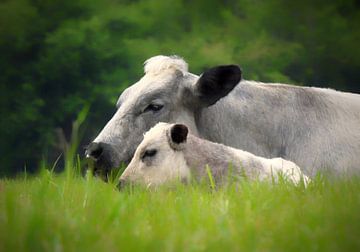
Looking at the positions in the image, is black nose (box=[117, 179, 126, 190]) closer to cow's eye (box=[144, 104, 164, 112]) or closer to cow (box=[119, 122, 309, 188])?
cow (box=[119, 122, 309, 188])

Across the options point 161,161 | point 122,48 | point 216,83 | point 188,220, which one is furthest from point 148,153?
point 122,48

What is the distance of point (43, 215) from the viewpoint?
9.31 ft

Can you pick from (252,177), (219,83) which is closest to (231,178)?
(252,177)

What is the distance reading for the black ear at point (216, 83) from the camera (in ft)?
20.5

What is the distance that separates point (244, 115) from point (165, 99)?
70cm

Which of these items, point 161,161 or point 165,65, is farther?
point 165,65

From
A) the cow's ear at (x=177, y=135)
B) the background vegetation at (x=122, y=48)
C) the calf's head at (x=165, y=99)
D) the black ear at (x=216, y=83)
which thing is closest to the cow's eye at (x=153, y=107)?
the calf's head at (x=165, y=99)

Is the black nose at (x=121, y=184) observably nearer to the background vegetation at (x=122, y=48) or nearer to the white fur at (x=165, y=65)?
the white fur at (x=165, y=65)

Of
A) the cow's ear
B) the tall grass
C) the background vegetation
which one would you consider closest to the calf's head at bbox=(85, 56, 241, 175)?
the cow's ear

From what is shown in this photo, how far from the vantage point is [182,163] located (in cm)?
496

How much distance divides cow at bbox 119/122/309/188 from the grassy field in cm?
56

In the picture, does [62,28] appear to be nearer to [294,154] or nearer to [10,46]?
[10,46]

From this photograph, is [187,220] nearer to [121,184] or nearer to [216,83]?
[121,184]

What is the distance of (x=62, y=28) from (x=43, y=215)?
2300 centimetres
